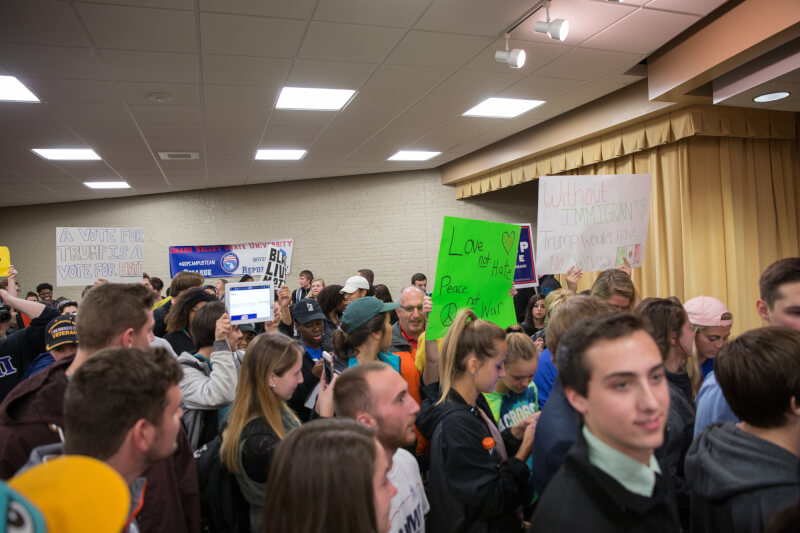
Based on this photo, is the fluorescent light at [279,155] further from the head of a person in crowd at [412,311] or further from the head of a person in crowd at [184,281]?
the head of a person in crowd at [412,311]

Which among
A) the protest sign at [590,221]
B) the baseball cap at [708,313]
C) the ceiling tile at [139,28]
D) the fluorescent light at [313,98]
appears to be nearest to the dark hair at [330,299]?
the protest sign at [590,221]

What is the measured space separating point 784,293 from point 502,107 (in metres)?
4.69

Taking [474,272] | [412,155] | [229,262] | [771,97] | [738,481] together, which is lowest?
[738,481]

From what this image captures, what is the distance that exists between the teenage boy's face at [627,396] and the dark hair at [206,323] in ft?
6.77

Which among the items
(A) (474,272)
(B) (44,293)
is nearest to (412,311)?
(A) (474,272)

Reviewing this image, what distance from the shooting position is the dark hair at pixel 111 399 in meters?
1.30

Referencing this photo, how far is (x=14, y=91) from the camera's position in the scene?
4.92 m

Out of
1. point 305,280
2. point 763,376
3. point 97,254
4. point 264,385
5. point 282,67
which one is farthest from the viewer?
point 305,280

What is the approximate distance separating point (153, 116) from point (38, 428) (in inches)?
195

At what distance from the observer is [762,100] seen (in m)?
5.03

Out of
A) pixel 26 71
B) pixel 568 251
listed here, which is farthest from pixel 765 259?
pixel 26 71

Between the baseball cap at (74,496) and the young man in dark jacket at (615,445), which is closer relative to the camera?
the baseball cap at (74,496)

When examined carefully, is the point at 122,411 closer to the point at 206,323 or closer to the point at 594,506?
the point at 594,506

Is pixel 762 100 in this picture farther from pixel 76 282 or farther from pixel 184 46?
pixel 76 282
